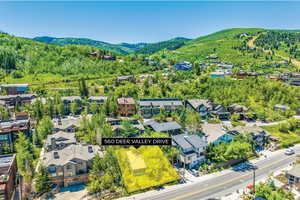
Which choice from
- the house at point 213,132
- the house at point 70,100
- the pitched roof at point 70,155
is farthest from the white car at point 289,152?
the house at point 70,100

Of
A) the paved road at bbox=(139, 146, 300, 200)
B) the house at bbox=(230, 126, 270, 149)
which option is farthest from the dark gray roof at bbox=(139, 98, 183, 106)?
the paved road at bbox=(139, 146, 300, 200)

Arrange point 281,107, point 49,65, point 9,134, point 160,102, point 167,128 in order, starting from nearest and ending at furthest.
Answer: point 9,134, point 167,128, point 160,102, point 281,107, point 49,65

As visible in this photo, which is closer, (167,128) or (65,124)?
(167,128)

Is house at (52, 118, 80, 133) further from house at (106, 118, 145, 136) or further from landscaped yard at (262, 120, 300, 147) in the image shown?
landscaped yard at (262, 120, 300, 147)

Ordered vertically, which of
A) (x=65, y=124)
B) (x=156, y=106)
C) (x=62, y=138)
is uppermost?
(x=156, y=106)

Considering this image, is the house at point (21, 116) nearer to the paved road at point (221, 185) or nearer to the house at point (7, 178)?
the house at point (7, 178)

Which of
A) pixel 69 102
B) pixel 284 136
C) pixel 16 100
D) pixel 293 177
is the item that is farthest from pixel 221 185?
pixel 16 100

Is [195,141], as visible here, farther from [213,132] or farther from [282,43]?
[282,43]
